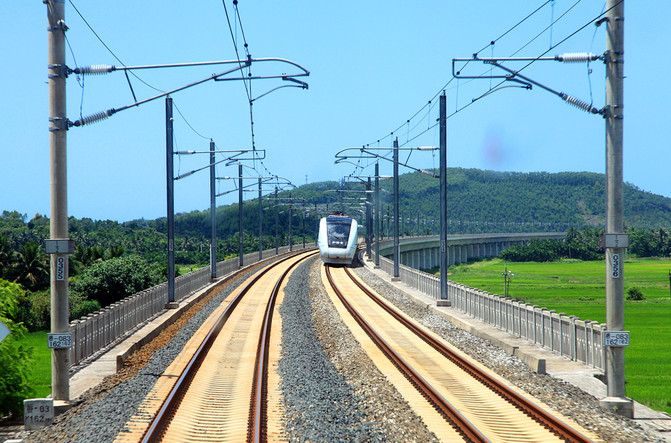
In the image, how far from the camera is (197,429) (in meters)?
10.7

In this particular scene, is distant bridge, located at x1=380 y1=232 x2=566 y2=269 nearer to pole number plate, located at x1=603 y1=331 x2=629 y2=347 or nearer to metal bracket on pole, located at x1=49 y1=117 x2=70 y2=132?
pole number plate, located at x1=603 y1=331 x2=629 y2=347

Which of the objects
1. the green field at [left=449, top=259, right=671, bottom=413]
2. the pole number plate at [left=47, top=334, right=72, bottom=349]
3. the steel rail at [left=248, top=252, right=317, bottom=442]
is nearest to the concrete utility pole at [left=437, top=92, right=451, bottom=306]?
the green field at [left=449, top=259, right=671, bottom=413]

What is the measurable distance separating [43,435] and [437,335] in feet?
43.3

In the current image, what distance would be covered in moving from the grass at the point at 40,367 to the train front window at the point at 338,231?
2302 centimetres

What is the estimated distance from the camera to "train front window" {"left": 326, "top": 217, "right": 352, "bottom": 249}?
5247 centimetres

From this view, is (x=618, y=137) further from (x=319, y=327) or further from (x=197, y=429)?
(x=319, y=327)

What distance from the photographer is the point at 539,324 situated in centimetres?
1769

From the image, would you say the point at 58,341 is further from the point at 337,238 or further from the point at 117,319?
the point at 337,238

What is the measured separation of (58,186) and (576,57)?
1017cm

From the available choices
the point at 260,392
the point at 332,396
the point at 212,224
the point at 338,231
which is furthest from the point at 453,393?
the point at 338,231

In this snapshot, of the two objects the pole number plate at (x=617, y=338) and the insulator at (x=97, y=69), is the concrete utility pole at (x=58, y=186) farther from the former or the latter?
the pole number plate at (x=617, y=338)

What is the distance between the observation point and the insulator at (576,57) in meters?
12.0

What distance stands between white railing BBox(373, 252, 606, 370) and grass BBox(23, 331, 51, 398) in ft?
41.4

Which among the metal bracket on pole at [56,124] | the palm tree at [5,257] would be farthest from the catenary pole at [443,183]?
the palm tree at [5,257]
